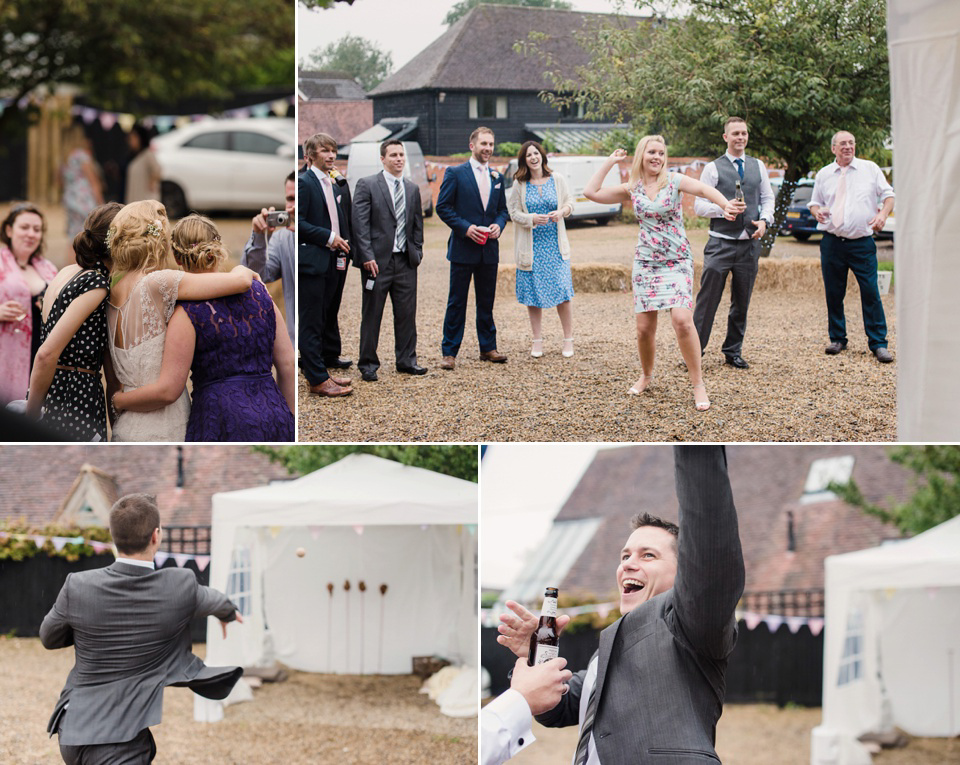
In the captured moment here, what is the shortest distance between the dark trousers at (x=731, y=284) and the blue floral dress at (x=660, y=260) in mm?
60

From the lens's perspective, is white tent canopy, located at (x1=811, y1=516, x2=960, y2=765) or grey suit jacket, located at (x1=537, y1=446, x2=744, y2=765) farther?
white tent canopy, located at (x1=811, y1=516, x2=960, y2=765)

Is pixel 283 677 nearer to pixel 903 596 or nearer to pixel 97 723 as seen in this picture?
pixel 97 723

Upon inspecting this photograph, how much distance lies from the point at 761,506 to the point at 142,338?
2.54 meters

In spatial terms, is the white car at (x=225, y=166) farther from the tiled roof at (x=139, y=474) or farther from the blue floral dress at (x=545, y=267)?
the blue floral dress at (x=545, y=267)

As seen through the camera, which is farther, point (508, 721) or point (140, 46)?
point (140, 46)

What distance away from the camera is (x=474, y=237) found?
141 inches

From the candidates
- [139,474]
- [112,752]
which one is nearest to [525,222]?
[139,474]

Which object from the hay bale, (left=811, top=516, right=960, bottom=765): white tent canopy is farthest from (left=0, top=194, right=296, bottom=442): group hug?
(left=811, top=516, right=960, bottom=765): white tent canopy

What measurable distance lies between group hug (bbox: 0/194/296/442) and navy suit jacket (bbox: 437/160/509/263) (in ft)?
2.09

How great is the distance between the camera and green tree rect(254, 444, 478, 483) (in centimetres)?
360

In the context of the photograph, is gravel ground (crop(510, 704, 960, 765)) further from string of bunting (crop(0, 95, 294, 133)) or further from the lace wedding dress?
string of bunting (crop(0, 95, 294, 133))

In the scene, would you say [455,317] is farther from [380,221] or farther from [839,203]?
[839,203]

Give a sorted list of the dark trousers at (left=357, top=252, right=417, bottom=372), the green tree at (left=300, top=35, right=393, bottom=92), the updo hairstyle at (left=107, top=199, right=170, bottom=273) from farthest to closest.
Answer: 1. the dark trousers at (left=357, top=252, right=417, bottom=372)
2. the green tree at (left=300, top=35, right=393, bottom=92)
3. the updo hairstyle at (left=107, top=199, right=170, bottom=273)

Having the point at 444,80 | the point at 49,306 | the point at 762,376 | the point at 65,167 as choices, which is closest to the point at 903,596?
the point at 762,376
